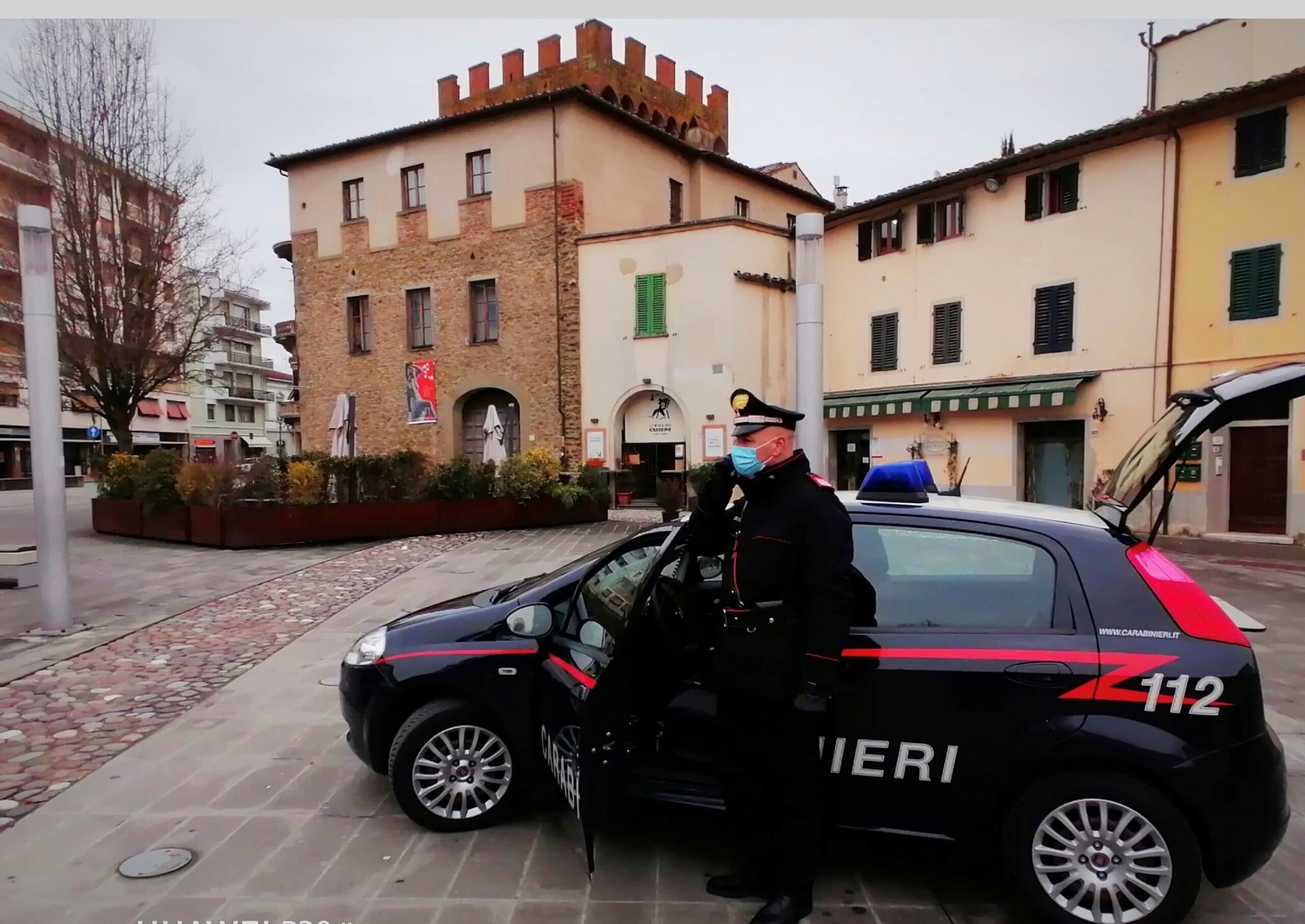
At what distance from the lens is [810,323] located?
7781mm

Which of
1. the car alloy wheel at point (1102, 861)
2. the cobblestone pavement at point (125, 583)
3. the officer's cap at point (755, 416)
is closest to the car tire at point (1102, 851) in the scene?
the car alloy wheel at point (1102, 861)

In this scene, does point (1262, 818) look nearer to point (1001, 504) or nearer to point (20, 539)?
point (1001, 504)

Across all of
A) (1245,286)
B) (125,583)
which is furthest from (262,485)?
(1245,286)

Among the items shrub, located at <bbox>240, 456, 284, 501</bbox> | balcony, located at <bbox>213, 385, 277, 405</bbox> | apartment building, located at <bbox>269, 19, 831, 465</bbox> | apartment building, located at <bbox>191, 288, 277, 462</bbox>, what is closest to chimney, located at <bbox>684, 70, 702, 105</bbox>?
apartment building, located at <bbox>269, 19, 831, 465</bbox>

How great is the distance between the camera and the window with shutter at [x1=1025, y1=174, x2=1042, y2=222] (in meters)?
16.2

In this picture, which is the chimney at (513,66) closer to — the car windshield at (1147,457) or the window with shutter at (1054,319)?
the window with shutter at (1054,319)

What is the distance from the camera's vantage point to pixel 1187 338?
14438 millimetres

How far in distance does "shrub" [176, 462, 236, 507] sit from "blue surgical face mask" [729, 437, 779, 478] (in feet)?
A: 43.5

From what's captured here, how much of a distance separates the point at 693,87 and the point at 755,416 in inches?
1022

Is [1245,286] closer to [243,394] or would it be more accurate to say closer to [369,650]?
[369,650]

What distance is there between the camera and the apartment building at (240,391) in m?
57.9

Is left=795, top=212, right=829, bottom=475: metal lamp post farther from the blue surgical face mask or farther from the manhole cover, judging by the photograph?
the manhole cover

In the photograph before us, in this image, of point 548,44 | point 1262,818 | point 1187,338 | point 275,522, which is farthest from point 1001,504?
point 548,44

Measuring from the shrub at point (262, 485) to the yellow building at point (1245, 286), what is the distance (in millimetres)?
17276
